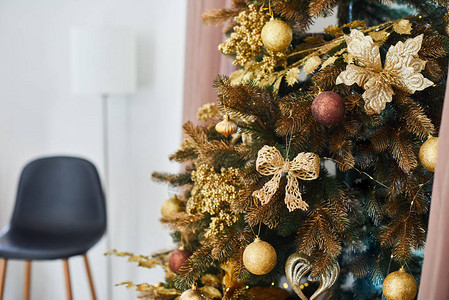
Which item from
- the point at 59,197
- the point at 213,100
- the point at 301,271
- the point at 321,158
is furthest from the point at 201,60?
the point at 59,197

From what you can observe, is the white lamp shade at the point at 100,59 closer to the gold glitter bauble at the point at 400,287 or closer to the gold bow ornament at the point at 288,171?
the gold bow ornament at the point at 288,171

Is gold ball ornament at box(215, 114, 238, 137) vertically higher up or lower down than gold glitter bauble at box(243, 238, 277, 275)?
higher up

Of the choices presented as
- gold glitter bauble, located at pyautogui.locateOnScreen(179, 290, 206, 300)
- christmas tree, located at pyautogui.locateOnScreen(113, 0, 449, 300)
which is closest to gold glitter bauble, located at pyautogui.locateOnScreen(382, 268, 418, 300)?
christmas tree, located at pyautogui.locateOnScreen(113, 0, 449, 300)

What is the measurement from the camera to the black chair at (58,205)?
70.6 inches

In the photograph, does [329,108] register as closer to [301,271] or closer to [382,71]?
[382,71]

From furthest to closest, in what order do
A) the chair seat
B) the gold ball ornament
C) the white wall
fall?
the white wall
the chair seat
the gold ball ornament

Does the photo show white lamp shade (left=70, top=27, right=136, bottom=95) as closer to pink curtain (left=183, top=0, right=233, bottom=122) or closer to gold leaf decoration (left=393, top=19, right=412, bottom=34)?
pink curtain (left=183, top=0, right=233, bottom=122)

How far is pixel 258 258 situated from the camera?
2.06 feet

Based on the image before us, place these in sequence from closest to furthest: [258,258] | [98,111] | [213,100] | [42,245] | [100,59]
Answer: [258,258]
[213,100]
[42,245]
[100,59]
[98,111]

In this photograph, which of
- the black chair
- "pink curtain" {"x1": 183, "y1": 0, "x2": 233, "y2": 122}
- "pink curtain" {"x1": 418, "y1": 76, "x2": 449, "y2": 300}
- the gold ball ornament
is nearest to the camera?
"pink curtain" {"x1": 418, "y1": 76, "x2": 449, "y2": 300}

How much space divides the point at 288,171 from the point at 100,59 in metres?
1.40

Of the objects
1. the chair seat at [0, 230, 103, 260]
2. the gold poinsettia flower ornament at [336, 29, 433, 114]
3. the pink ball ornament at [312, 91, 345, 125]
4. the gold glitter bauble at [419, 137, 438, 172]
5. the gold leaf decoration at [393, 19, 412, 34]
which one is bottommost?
the chair seat at [0, 230, 103, 260]

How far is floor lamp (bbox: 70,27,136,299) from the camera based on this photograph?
1801 mm

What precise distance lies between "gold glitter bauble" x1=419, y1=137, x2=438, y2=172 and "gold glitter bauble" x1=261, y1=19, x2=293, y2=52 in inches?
10.9
